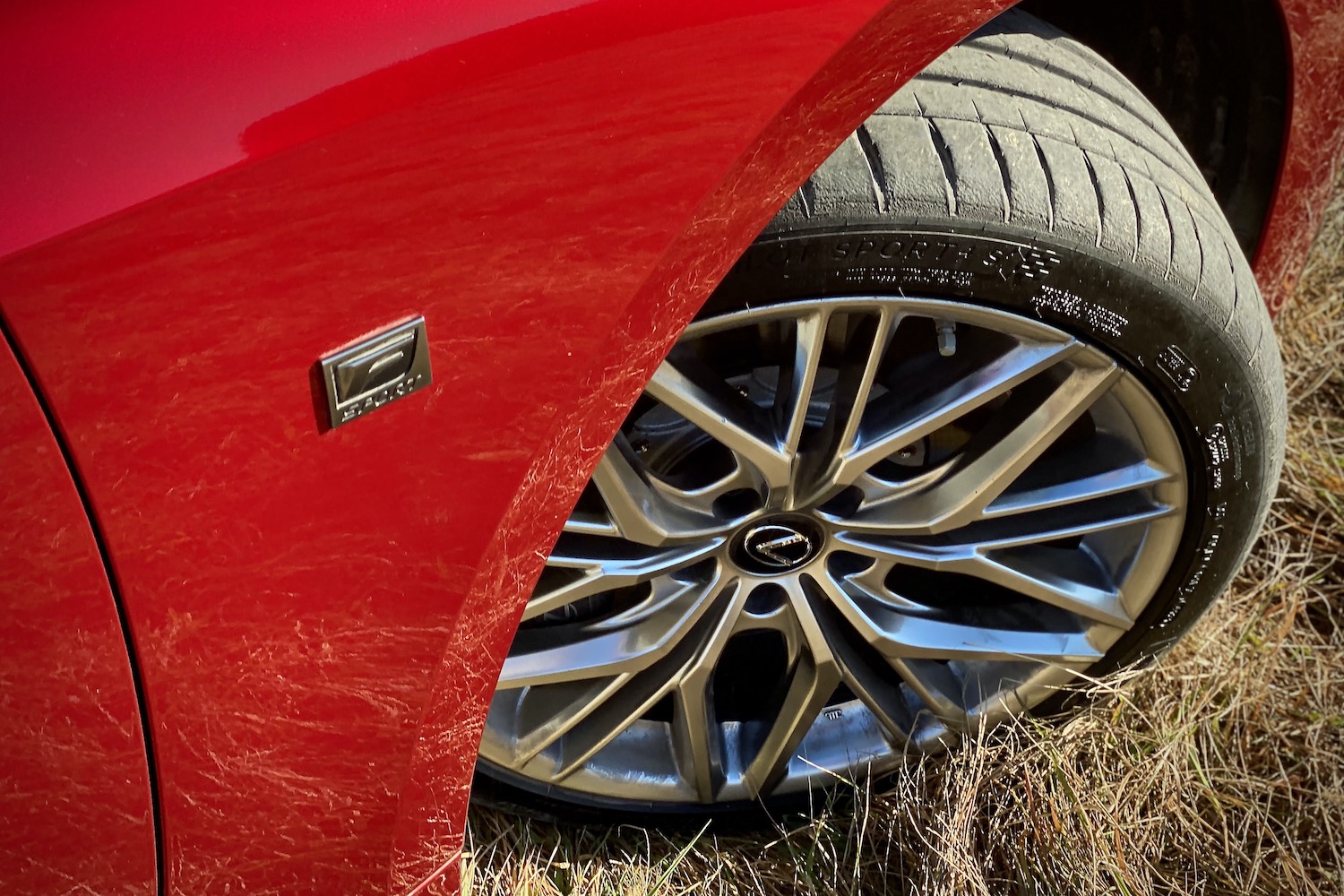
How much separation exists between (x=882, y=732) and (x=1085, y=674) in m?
0.34

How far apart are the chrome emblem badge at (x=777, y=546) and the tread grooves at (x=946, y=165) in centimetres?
47

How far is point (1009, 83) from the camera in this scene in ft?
4.64

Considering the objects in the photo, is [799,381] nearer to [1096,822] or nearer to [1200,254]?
[1200,254]

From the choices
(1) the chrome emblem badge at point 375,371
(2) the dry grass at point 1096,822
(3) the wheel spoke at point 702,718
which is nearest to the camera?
(1) the chrome emblem badge at point 375,371

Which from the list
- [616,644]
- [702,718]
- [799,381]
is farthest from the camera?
[702,718]

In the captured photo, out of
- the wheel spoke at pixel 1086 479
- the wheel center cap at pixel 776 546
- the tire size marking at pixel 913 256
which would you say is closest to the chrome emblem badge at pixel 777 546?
the wheel center cap at pixel 776 546

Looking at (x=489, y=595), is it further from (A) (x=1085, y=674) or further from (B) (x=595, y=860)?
(A) (x=1085, y=674)

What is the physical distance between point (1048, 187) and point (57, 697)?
3.77ft

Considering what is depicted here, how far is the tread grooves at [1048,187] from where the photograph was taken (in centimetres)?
134

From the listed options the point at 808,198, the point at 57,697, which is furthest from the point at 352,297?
the point at 808,198

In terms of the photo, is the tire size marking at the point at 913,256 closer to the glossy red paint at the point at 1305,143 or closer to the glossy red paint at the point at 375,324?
the glossy red paint at the point at 375,324

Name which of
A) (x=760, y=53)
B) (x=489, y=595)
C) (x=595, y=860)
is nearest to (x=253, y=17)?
(x=760, y=53)

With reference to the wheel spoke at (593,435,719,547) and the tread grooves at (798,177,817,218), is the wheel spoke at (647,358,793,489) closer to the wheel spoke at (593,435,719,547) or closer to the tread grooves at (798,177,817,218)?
the wheel spoke at (593,435,719,547)

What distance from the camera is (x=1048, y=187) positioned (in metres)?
1.35
